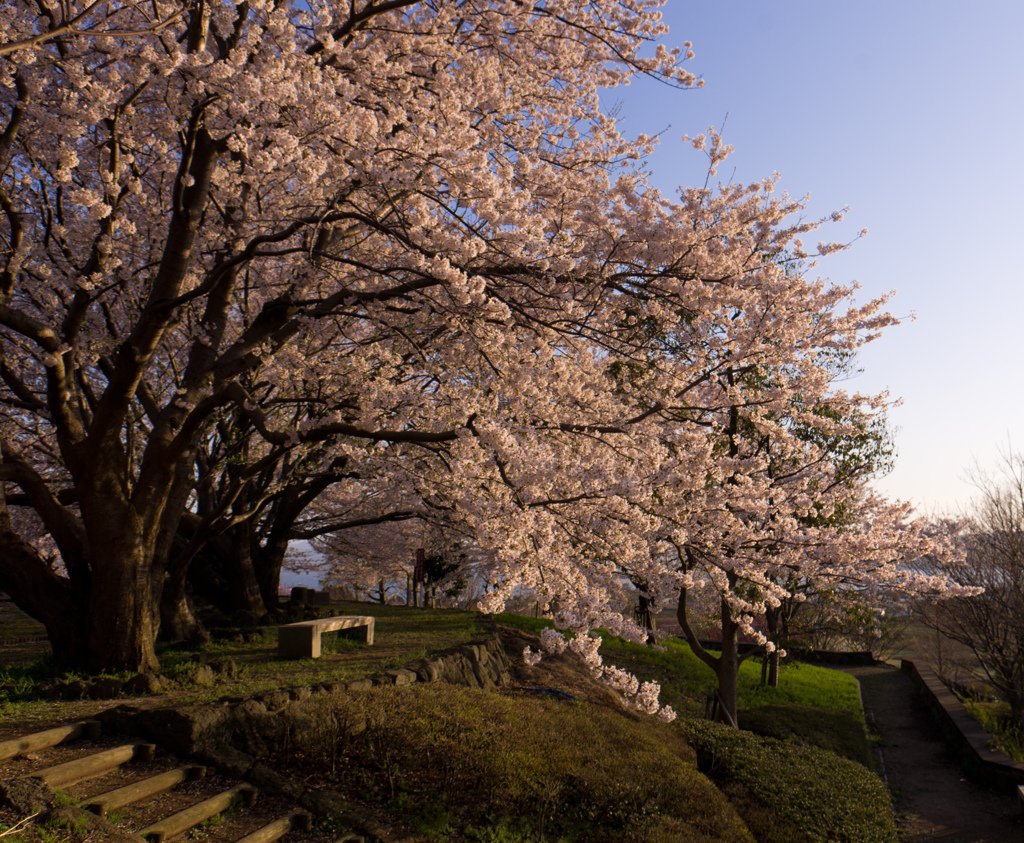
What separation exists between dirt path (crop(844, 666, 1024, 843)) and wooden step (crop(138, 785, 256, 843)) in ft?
30.3

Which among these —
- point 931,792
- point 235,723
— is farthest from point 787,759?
point 235,723

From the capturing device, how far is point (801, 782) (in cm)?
852

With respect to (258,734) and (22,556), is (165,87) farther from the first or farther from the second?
(258,734)

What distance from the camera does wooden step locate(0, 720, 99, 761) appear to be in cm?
484

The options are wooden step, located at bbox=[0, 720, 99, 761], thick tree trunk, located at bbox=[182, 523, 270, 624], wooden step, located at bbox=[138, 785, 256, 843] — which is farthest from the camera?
thick tree trunk, located at bbox=[182, 523, 270, 624]

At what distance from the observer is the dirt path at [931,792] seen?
9797mm

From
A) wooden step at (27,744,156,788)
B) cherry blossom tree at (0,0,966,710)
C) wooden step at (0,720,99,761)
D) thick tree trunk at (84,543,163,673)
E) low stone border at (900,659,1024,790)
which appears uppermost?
cherry blossom tree at (0,0,966,710)

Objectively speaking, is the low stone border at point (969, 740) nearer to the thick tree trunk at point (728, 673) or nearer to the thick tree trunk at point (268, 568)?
the thick tree trunk at point (728, 673)

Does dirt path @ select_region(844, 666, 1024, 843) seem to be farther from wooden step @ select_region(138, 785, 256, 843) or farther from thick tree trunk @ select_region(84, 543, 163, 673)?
thick tree trunk @ select_region(84, 543, 163, 673)

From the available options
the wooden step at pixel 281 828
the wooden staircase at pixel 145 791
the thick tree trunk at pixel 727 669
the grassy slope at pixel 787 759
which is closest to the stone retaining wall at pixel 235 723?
the wooden staircase at pixel 145 791

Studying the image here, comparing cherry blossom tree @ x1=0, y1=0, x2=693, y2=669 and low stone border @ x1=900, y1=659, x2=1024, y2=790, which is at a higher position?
cherry blossom tree @ x1=0, y1=0, x2=693, y2=669

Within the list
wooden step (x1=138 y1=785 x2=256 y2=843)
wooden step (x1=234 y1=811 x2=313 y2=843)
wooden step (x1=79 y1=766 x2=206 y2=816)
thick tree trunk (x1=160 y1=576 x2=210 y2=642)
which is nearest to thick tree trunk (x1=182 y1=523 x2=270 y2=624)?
thick tree trunk (x1=160 y1=576 x2=210 y2=642)

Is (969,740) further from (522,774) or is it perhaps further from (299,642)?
(299,642)

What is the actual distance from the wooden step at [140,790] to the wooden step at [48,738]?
0.73 metres
